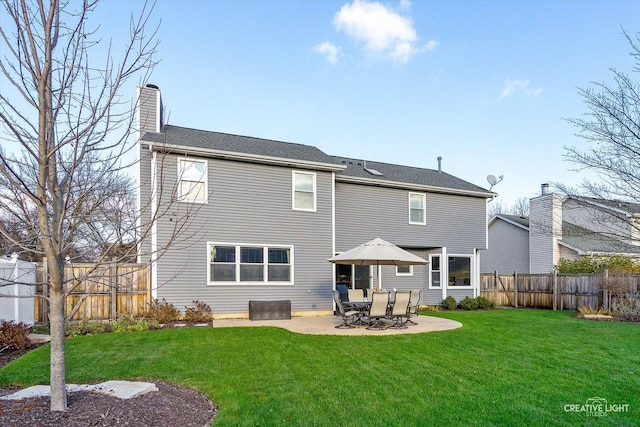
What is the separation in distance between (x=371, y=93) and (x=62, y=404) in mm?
14756

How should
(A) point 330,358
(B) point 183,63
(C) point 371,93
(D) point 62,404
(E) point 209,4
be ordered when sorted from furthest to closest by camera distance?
1. (C) point 371,93
2. (E) point 209,4
3. (A) point 330,358
4. (B) point 183,63
5. (D) point 62,404

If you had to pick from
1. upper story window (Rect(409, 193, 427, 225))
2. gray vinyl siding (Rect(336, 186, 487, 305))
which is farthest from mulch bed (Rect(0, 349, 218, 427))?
upper story window (Rect(409, 193, 427, 225))

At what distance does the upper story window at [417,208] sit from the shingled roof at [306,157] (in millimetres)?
514

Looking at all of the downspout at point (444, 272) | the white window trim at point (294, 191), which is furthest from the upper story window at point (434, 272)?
the white window trim at point (294, 191)

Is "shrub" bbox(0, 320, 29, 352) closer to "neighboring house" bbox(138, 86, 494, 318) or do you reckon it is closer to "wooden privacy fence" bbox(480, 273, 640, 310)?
"neighboring house" bbox(138, 86, 494, 318)

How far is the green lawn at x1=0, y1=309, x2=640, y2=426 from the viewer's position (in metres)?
4.57

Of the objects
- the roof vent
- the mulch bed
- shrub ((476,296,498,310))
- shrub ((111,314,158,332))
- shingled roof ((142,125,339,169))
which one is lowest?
shrub ((476,296,498,310))

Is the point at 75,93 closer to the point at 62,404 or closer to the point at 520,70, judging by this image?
the point at 62,404

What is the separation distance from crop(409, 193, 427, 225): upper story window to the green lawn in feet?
25.4

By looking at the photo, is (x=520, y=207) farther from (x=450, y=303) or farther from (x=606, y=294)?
(x=450, y=303)

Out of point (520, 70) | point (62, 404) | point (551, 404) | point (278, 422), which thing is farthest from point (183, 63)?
point (520, 70)

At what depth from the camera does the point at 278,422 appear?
14.1ft

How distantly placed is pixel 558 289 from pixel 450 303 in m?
4.62

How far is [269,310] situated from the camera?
40.6ft
